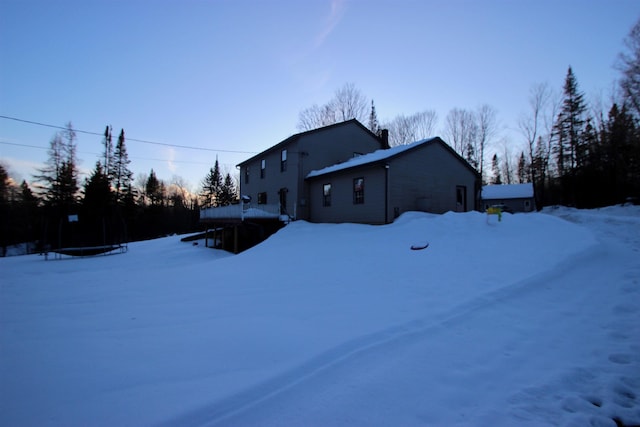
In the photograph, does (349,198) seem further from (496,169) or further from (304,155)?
(496,169)

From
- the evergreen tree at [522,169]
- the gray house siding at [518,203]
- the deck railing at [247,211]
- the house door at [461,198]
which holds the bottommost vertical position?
the deck railing at [247,211]

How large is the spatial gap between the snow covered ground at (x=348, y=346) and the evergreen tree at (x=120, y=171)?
33167mm

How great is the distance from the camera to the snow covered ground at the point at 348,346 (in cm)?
249

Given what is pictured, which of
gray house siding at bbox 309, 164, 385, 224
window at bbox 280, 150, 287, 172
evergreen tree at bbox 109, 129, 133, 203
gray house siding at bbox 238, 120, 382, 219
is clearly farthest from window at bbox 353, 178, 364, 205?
Answer: evergreen tree at bbox 109, 129, 133, 203

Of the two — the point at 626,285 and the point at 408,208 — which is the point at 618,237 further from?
the point at 408,208

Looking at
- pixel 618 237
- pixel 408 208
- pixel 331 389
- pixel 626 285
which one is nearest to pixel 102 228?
pixel 408 208

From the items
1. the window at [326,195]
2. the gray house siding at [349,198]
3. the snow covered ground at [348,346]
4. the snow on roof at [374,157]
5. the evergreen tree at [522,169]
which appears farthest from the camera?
the evergreen tree at [522,169]

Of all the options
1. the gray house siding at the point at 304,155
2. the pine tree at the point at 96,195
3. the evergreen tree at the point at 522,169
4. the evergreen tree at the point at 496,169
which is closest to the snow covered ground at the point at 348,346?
the gray house siding at the point at 304,155

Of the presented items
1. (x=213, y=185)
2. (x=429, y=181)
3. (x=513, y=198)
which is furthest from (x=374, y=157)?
(x=213, y=185)

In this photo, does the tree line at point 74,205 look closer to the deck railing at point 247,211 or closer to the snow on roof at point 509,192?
the deck railing at point 247,211

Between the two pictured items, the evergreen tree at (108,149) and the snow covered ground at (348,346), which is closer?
the snow covered ground at (348,346)

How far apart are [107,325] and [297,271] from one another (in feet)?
15.5

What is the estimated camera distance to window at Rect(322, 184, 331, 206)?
1783cm

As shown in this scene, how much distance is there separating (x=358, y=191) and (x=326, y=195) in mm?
2611
